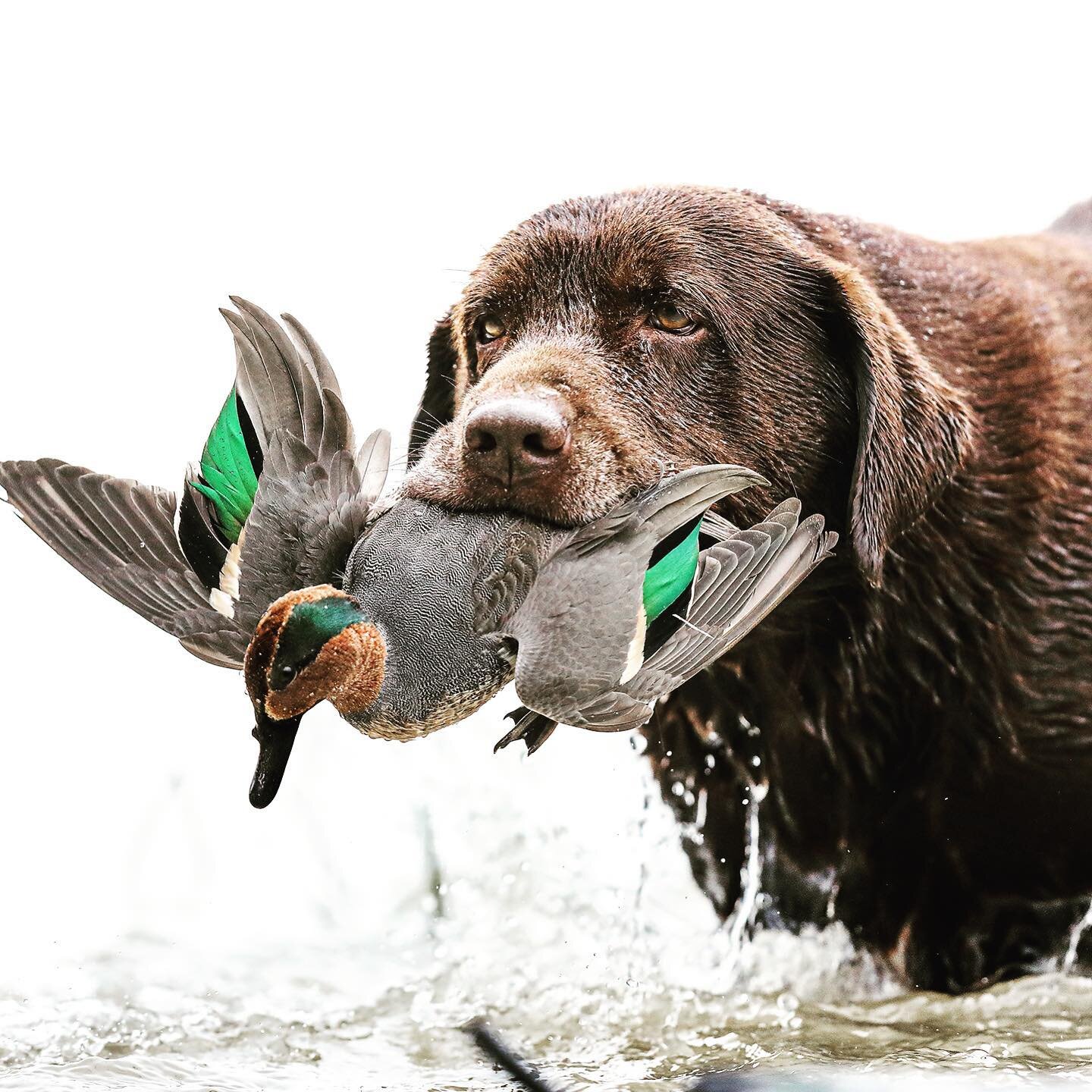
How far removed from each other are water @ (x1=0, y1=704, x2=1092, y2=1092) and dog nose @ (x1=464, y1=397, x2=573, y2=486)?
1.37 metres

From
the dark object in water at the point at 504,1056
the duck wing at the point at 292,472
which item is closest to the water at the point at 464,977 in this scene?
the dark object in water at the point at 504,1056

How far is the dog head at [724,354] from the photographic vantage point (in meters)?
3.20

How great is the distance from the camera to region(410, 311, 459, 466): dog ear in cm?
384

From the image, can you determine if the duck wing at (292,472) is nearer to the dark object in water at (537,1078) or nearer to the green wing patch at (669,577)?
the green wing patch at (669,577)

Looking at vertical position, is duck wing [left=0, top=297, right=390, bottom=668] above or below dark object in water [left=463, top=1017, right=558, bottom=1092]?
above

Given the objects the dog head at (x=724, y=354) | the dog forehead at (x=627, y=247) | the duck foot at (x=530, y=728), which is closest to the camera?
the duck foot at (x=530, y=728)

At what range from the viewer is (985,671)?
354 cm

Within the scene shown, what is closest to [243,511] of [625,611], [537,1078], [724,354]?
[625,611]

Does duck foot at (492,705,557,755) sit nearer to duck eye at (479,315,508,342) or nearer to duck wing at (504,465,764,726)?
duck wing at (504,465,764,726)

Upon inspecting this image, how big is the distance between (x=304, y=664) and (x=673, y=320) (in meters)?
1.15

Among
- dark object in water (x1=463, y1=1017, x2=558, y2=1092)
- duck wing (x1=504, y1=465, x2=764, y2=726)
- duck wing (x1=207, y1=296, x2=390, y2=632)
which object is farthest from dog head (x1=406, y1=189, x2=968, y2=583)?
dark object in water (x1=463, y1=1017, x2=558, y2=1092)

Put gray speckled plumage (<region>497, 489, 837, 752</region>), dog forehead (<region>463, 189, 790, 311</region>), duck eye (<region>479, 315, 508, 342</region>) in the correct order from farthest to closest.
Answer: duck eye (<region>479, 315, 508, 342</region>)
dog forehead (<region>463, 189, 790, 311</region>)
gray speckled plumage (<region>497, 489, 837, 752</region>)

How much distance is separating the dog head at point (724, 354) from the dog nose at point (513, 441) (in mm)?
175

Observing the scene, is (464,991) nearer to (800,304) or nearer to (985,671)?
(985,671)
